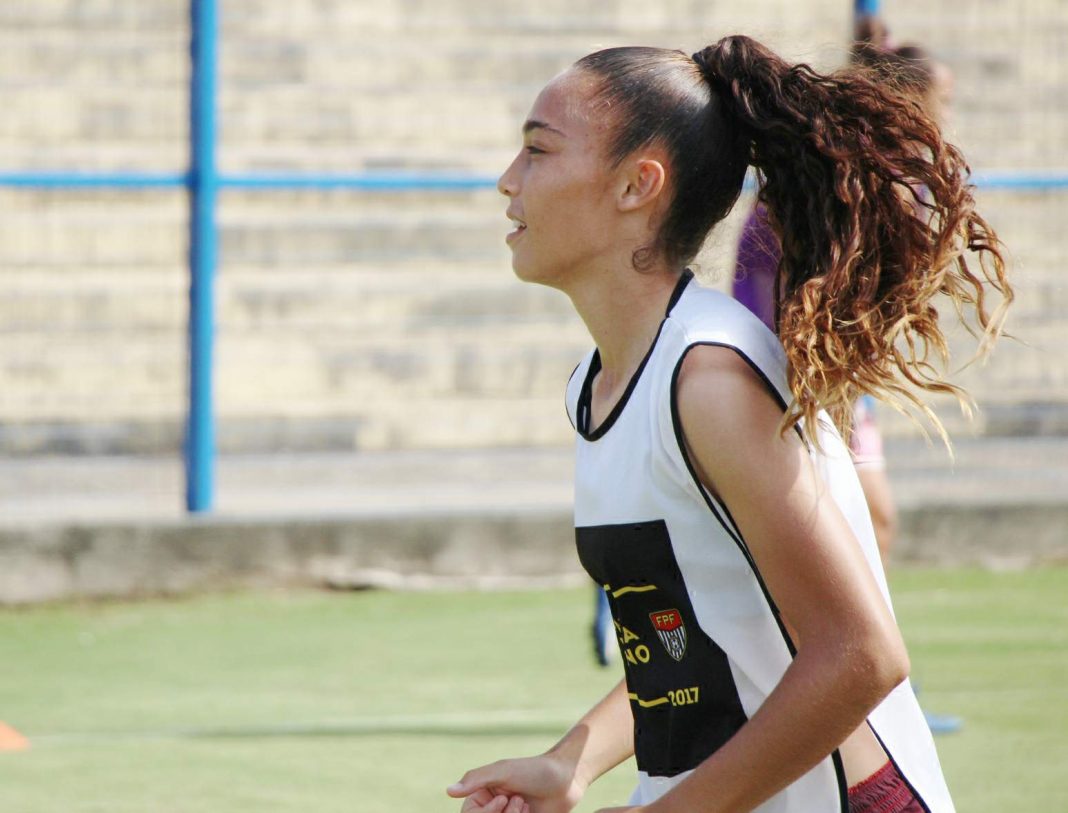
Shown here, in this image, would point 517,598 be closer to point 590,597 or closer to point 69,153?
point 590,597

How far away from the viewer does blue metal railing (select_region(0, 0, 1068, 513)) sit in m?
7.31

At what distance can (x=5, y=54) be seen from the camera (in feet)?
29.3

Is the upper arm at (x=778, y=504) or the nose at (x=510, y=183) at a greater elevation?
the nose at (x=510, y=183)

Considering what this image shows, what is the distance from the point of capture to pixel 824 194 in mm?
2184

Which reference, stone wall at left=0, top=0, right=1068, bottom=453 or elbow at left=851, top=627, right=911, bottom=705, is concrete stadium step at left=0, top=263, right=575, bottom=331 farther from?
elbow at left=851, top=627, right=911, bottom=705

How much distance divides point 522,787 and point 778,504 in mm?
579

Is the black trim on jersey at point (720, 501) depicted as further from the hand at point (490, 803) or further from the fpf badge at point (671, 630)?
the hand at point (490, 803)

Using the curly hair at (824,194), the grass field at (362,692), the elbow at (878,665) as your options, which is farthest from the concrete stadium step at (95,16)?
the elbow at (878,665)

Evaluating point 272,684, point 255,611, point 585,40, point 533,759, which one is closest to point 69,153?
point 585,40

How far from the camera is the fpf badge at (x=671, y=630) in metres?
2.16

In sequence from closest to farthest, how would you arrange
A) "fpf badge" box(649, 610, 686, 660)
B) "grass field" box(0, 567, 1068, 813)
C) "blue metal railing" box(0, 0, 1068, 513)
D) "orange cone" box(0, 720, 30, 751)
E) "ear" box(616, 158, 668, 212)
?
1. "fpf badge" box(649, 610, 686, 660)
2. "ear" box(616, 158, 668, 212)
3. "grass field" box(0, 567, 1068, 813)
4. "orange cone" box(0, 720, 30, 751)
5. "blue metal railing" box(0, 0, 1068, 513)

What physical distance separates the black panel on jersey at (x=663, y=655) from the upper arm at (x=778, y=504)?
14 centimetres

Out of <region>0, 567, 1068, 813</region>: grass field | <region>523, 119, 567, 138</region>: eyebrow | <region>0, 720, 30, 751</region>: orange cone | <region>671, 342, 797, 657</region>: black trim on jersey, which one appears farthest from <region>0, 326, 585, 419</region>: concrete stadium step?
<region>671, 342, 797, 657</region>: black trim on jersey

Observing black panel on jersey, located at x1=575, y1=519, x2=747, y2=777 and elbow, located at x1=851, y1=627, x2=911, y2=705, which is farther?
black panel on jersey, located at x1=575, y1=519, x2=747, y2=777
